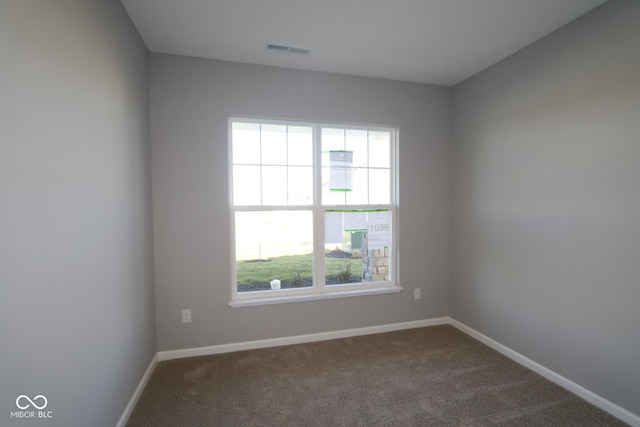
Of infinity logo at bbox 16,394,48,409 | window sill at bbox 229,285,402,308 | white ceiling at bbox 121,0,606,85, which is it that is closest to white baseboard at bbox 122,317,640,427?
window sill at bbox 229,285,402,308

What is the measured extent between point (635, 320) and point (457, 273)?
157 centimetres

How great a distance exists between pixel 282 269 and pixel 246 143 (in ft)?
4.42

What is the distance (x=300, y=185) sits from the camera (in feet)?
10.0

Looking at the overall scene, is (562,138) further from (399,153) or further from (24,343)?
(24,343)

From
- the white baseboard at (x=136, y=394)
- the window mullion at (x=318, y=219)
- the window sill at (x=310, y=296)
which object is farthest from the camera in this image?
the window mullion at (x=318, y=219)

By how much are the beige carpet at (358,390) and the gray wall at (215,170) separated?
292 mm

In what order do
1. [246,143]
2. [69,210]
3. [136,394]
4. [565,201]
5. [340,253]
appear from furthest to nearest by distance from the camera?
1. [340,253]
2. [246,143]
3. [565,201]
4. [136,394]
5. [69,210]

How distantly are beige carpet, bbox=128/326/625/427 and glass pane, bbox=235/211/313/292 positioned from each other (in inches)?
26.4

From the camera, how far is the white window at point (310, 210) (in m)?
2.91

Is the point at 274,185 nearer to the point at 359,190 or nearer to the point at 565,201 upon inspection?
the point at 359,190

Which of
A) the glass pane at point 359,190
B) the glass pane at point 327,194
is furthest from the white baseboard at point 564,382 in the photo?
the glass pane at point 327,194

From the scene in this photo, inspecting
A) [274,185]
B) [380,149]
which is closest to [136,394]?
[274,185]

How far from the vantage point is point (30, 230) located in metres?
1.09

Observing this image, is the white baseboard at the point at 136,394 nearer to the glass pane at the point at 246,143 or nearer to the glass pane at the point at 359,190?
the glass pane at the point at 246,143
